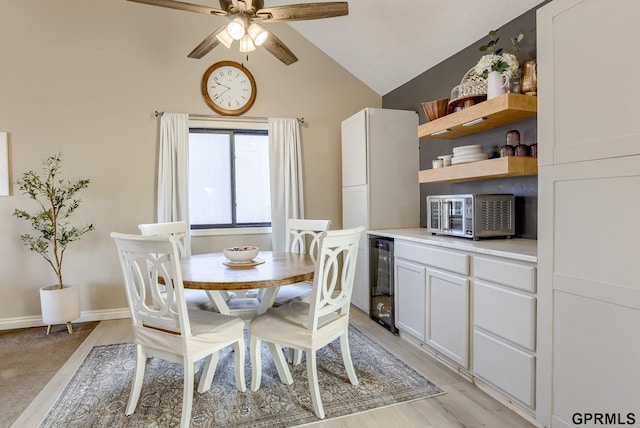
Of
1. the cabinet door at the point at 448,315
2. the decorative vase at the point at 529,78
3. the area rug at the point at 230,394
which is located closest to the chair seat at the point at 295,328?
the area rug at the point at 230,394

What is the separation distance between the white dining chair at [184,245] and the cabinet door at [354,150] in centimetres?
171

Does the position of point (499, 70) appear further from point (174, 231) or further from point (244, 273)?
point (174, 231)

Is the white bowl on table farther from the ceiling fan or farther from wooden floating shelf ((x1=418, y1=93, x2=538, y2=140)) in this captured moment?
wooden floating shelf ((x1=418, y1=93, x2=538, y2=140))

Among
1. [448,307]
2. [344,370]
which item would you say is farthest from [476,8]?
[344,370]

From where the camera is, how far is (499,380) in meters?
1.97

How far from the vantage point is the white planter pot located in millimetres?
3074

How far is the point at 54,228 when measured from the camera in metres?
3.16

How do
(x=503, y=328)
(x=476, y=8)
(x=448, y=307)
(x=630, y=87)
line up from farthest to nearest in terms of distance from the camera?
(x=476, y=8) → (x=448, y=307) → (x=503, y=328) → (x=630, y=87)

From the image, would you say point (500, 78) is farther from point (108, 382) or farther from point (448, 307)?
point (108, 382)

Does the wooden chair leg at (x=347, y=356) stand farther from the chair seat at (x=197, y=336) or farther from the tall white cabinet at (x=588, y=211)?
the tall white cabinet at (x=588, y=211)

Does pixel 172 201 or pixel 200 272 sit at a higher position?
pixel 172 201

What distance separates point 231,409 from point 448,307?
58.0 inches

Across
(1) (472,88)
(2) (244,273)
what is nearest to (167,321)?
(2) (244,273)

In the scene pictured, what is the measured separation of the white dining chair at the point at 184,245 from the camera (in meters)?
2.42
